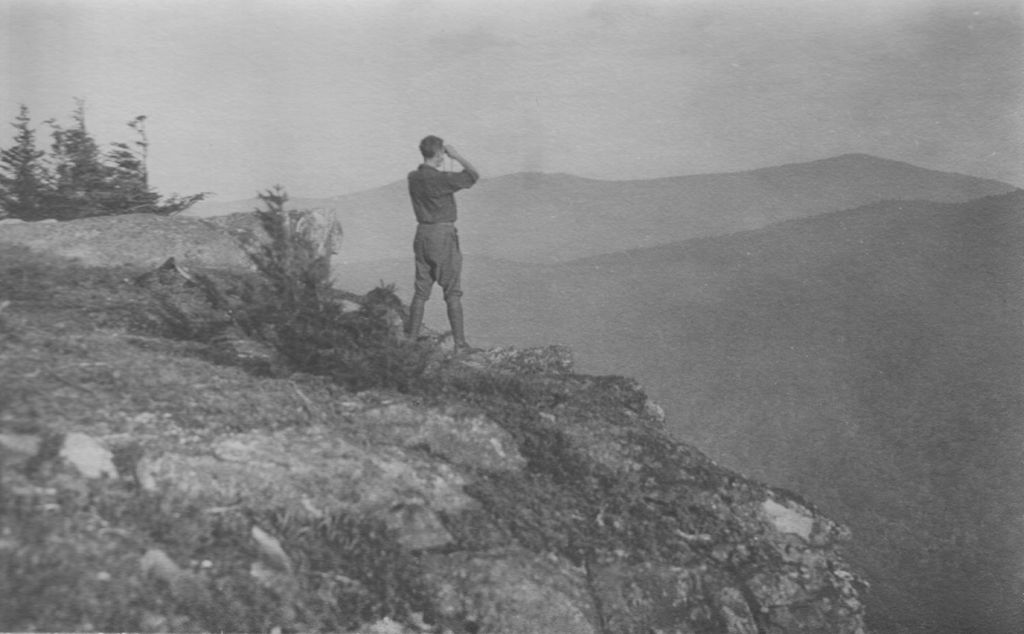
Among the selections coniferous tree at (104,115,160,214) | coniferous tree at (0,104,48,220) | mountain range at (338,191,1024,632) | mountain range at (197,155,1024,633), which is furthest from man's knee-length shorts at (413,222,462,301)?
coniferous tree at (0,104,48,220)

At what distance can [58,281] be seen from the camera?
7.63 metres

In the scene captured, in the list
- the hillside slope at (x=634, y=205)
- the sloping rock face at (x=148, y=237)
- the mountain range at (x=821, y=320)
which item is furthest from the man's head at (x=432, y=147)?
the hillside slope at (x=634, y=205)

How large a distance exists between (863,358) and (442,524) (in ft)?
33.7

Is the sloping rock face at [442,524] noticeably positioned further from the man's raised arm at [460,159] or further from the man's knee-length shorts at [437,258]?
the man's raised arm at [460,159]

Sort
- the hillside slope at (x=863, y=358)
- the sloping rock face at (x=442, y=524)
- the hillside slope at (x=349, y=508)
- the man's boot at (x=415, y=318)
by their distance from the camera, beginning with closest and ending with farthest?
the hillside slope at (x=349, y=508) < the sloping rock face at (x=442, y=524) < the man's boot at (x=415, y=318) < the hillside slope at (x=863, y=358)

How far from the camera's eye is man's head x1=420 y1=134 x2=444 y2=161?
7375 mm

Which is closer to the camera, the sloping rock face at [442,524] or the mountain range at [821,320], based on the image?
the sloping rock face at [442,524]

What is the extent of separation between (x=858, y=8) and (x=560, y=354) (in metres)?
4.95

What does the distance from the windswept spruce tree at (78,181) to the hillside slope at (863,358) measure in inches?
290

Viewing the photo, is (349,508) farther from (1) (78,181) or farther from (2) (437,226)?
(1) (78,181)

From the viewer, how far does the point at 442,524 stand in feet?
15.8

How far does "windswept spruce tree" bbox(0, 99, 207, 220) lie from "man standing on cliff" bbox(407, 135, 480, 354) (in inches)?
191

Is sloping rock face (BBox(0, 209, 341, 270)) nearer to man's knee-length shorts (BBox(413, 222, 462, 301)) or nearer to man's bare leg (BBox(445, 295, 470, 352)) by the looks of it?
man's knee-length shorts (BBox(413, 222, 462, 301))

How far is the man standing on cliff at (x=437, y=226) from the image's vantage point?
7398 mm
